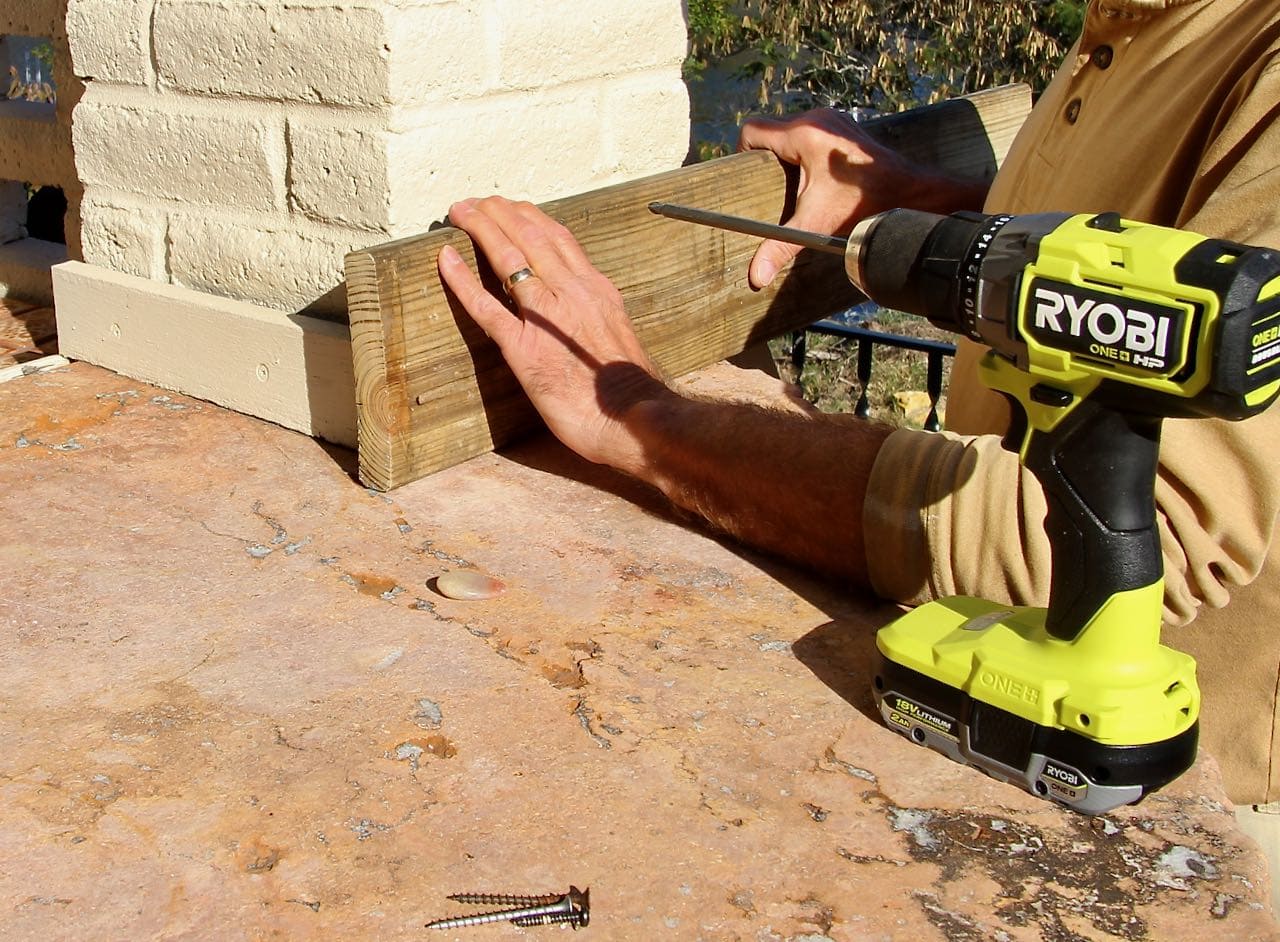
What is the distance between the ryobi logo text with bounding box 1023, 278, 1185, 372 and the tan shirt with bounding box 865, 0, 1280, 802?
0.33m

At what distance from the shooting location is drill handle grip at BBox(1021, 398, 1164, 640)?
135 centimetres

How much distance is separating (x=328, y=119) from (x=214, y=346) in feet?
1.50

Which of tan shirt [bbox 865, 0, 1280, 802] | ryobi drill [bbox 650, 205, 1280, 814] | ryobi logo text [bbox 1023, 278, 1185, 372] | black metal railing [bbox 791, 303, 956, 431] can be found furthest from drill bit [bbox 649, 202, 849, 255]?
black metal railing [bbox 791, 303, 956, 431]

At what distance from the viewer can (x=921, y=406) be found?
6328 mm

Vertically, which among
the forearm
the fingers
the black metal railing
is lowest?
the black metal railing

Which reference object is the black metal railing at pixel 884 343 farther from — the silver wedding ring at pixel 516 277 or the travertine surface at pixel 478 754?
the travertine surface at pixel 478 754

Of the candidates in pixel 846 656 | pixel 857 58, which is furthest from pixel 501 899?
pixel 857 58

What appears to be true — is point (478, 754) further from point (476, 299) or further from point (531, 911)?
point (476, 299)

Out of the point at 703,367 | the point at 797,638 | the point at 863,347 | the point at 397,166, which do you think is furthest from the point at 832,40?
the point at 797,638

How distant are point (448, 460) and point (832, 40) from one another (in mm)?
6059

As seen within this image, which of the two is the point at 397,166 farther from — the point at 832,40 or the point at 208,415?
the point at 832,40

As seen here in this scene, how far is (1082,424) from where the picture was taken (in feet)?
4.45

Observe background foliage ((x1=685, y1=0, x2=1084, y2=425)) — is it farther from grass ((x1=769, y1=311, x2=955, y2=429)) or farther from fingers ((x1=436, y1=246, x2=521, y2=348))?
fingers ((x1=436, y1=246, x2=521, y2=348))

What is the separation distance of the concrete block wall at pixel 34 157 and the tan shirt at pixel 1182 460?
2.00 meters
